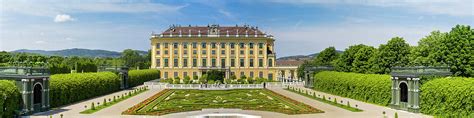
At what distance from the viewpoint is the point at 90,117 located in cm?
3011

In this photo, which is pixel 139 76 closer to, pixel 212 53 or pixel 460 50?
pixel 212 53

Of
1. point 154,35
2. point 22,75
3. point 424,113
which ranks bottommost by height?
point 424,113

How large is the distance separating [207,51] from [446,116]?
7326cm

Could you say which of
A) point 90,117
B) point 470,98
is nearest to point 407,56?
point 470,98

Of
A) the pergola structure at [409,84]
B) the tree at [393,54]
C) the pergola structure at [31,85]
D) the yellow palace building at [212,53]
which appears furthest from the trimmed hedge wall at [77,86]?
the yellow palace building at [212,53]

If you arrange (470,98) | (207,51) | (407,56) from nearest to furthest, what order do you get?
(470,98) < (407,56) < (207,51)

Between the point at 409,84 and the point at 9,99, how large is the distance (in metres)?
27.3

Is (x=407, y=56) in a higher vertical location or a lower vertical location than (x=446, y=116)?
higher

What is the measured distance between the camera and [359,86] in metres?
44.5

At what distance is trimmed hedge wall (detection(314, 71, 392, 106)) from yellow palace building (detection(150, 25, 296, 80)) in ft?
131

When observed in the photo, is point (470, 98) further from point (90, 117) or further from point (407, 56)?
point (407, 56)

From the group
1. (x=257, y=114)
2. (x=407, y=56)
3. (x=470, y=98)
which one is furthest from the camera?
(x=407, y=56)

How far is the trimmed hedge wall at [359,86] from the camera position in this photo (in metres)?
38.6

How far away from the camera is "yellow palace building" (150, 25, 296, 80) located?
325 ft
